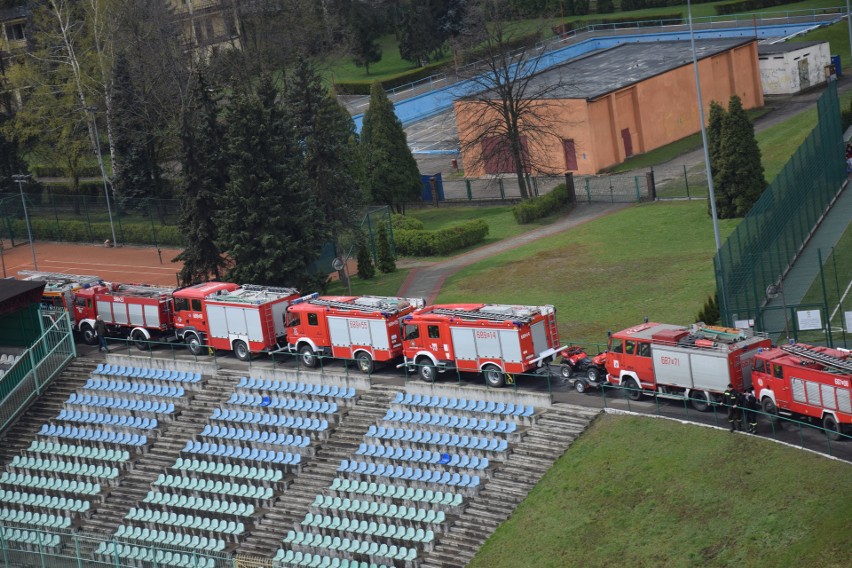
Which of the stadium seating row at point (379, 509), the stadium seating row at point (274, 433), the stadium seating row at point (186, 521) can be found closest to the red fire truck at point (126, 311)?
the stadium seating row at point (274, 433)

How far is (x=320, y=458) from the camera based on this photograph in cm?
4469

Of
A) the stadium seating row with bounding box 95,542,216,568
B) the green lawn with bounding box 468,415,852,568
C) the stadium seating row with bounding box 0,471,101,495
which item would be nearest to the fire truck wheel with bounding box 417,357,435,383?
the green lawn with bounding box 468,415,852,568

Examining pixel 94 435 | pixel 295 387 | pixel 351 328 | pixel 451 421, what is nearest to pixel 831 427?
pixel 451 421

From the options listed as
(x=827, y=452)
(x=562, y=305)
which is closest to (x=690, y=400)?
(x=827, y=452)

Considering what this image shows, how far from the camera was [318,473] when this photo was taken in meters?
44.1

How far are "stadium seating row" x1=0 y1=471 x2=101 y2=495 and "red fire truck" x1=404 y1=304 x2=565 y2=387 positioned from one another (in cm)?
1284

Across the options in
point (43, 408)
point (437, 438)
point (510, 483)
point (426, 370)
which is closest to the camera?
point (510, 483)

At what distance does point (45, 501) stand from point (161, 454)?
459cm

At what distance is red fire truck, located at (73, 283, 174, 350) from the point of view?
53938mm

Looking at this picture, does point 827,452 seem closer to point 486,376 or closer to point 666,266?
point 486,376

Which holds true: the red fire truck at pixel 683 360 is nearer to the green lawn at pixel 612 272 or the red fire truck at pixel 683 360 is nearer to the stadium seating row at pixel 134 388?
the green lawn at pixel 612 272

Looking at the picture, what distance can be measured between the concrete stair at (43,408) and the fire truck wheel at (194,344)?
441 centimetres

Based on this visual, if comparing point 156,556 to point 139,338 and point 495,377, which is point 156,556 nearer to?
point 495,377

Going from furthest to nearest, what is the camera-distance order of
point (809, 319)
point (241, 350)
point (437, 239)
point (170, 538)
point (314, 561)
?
point (437, 239) → point (241, 350) → point (170, 538) → point (809, 319) → point (314, 561)
